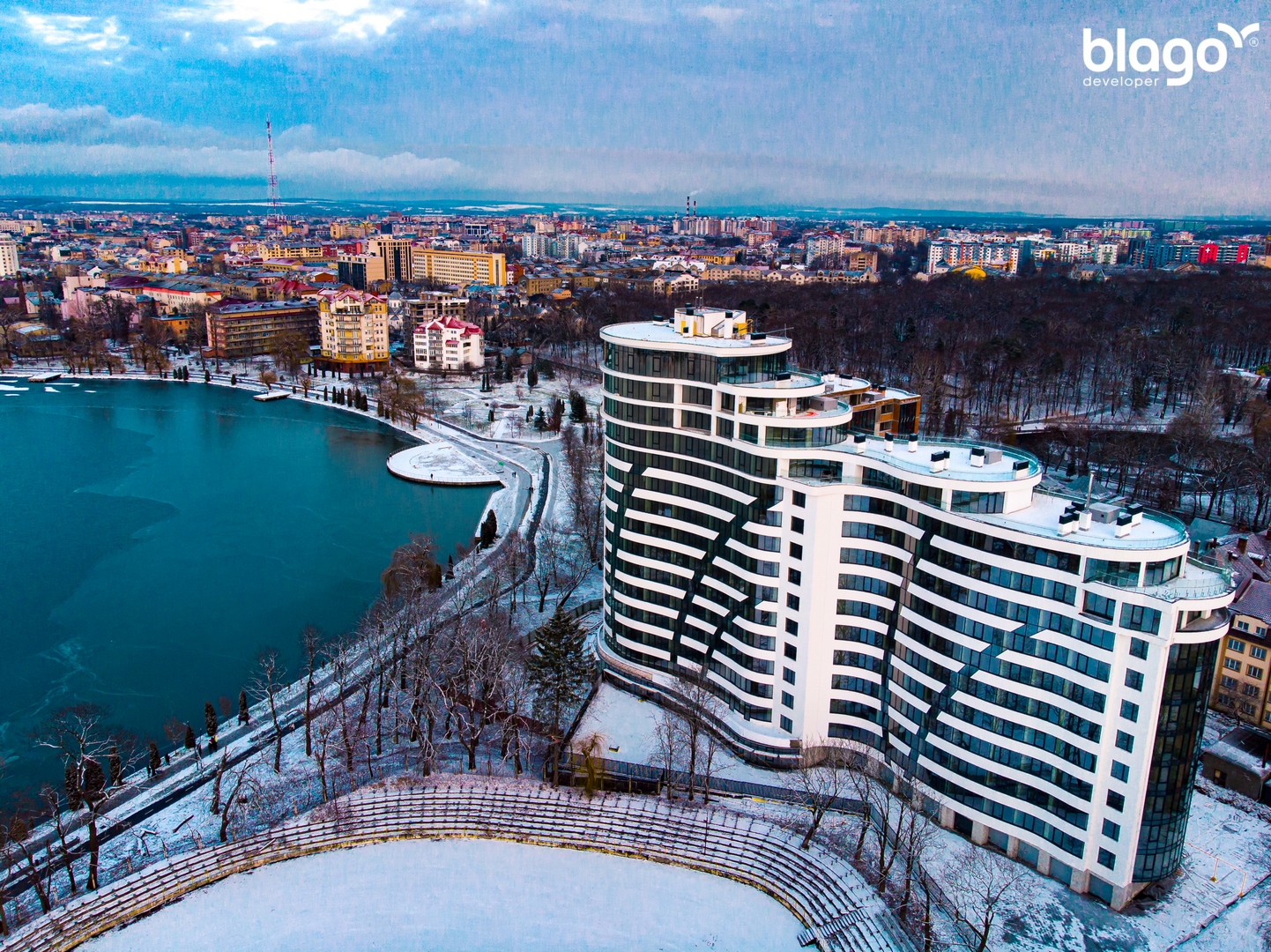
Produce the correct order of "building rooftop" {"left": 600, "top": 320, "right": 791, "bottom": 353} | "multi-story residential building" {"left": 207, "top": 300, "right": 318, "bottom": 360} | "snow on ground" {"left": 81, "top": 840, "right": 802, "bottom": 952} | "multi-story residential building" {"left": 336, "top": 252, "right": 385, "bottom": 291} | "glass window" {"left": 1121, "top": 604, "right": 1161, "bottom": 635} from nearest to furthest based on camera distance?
"glass window" {"left": 1121, "top": 604, "right": 1161, "bottom": 635}
"snow on ground" {"left": 81, "top": 840, "right": 802, "bottom": 952}
"building rooftop" {"left": 600, "top": 320, "right": 791, "bottom": 353}
"multi-story residential building" {"left": 207, "top": 300, "right": 318, "bottom": 360}
"multi-story residential building" {"left": 336, "top": 252, "right": 385, "bottom": 291}

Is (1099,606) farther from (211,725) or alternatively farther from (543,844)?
(211,725)

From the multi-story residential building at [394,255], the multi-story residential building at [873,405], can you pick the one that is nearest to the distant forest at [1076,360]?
the multi-story residential building at [873,405]

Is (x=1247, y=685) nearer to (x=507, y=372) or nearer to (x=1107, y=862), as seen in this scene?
(x=1107, y=862)

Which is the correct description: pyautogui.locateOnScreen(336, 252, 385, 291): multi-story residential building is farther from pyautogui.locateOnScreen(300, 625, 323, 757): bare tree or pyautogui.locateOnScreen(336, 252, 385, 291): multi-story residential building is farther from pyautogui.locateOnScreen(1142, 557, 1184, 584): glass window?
pyautogui.locateOnScreen(1142, 557, 1184, 584): glass window

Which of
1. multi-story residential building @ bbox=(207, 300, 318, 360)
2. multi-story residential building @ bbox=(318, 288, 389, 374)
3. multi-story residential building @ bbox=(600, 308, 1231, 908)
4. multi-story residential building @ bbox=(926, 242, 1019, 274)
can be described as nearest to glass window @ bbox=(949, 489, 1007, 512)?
multi-story residential building @ bbox=(600, 308, 1231, 908)

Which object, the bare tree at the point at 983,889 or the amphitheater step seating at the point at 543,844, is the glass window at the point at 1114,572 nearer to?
the bare tree at the point at 983,889

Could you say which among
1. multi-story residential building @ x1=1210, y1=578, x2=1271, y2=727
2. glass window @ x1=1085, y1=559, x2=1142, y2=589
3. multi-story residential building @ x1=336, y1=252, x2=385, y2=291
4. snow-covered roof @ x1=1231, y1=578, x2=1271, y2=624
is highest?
multi-story residential building @ x1=336, y1=252, x2=385, y2=291
